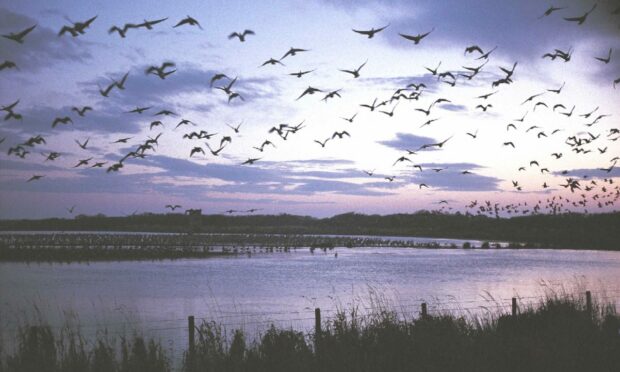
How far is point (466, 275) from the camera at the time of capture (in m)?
49.8

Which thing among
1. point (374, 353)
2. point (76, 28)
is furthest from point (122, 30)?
point (374, 353)

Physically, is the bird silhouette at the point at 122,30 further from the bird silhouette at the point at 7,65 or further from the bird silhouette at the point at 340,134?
the bird silhouette at the point at 340,134

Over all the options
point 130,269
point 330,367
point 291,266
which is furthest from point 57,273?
point 330,367

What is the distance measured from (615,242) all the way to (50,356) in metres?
101

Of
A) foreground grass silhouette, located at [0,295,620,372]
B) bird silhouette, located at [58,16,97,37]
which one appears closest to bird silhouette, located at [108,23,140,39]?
bird silhouette, located at [58,16,97,37]

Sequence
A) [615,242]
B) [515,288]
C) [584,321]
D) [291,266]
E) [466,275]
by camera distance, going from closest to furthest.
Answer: [584,321], [515,288], [466,275], [291,266], [615,242]

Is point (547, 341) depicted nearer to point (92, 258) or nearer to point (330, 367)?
point (330, 367)

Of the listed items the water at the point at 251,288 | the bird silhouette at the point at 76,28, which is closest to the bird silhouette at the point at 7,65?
the bird silhouette at the point at 76,28

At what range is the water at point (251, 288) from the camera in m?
25.7

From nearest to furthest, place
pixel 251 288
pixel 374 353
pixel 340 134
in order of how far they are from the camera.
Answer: pixel 374 353 → pixel 340 134 → pixel 251 288

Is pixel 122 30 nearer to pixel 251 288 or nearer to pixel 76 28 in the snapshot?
pixel 76 28

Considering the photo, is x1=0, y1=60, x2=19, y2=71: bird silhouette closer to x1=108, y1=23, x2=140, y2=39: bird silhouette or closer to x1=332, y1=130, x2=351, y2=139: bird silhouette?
x1=108, y1=23, x2=140, y2=39: bird silhouette

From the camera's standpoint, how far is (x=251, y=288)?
3825 centimetres

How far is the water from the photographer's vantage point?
84.2ft
